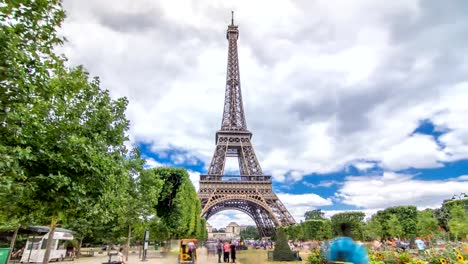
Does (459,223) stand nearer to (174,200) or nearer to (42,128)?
(174,200)

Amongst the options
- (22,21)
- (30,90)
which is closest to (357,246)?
(30,90)

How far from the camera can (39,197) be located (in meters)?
6.25

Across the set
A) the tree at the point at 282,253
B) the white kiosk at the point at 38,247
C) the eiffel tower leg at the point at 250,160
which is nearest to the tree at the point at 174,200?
the white kiosk at the point at 38,247

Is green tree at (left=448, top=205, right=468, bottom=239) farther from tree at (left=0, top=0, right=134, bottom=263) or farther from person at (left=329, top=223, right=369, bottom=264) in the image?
tree at (left=0, top=0, right=134, bottom=263)

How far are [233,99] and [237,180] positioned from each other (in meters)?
20.4

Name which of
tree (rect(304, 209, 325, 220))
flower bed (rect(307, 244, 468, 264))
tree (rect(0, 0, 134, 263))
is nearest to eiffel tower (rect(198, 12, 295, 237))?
flower bed (rect(307, 244, 468, 264))

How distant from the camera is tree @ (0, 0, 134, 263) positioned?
164 inches

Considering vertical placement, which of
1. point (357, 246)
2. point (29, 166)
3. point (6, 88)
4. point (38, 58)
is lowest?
point (357, 246)

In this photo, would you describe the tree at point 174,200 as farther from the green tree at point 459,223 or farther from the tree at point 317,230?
the tree at point 317,230

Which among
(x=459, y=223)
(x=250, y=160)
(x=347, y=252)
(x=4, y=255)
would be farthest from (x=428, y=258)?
(x=250, y=160)

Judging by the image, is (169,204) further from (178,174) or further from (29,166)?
(29,166)

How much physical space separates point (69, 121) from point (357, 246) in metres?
7.20

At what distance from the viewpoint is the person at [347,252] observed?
3.71m

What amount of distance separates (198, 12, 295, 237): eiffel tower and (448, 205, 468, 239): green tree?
23996 millimetres
